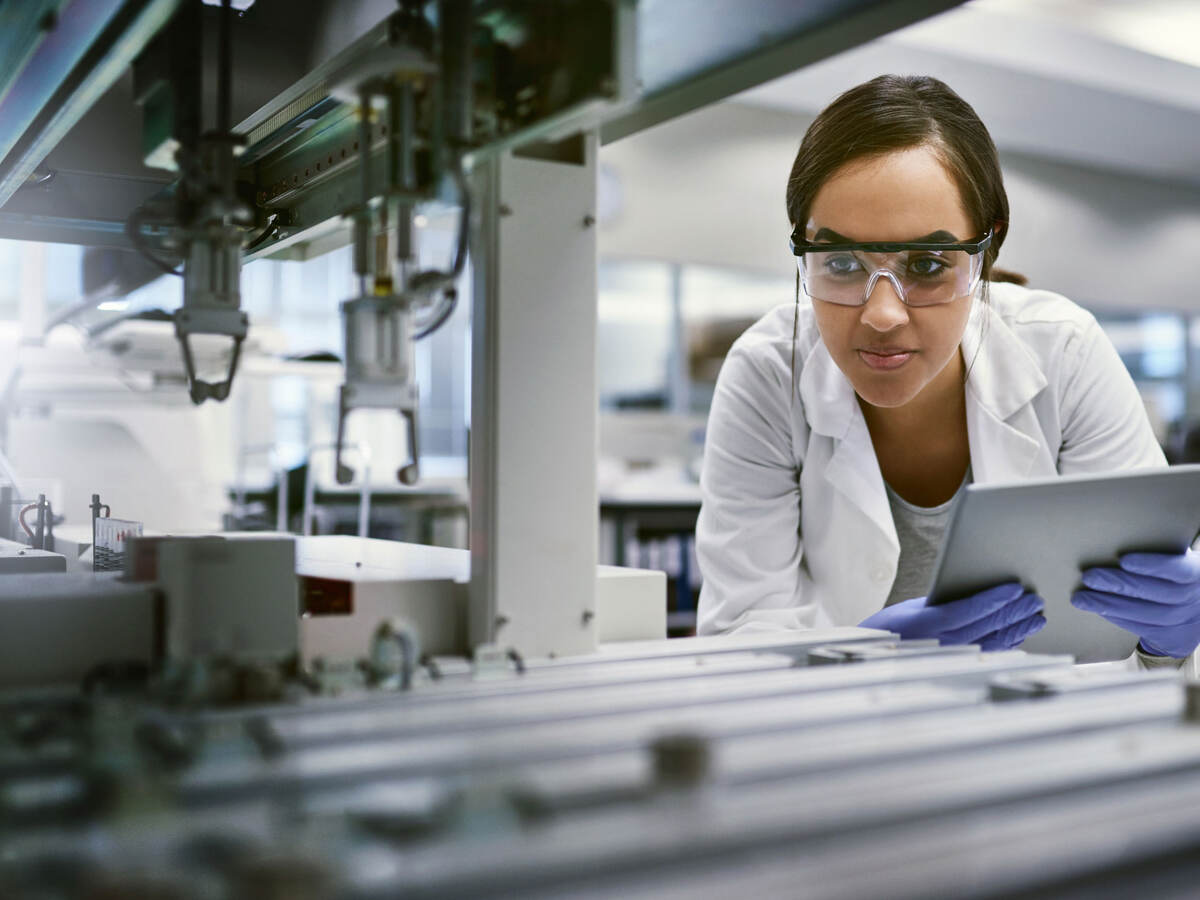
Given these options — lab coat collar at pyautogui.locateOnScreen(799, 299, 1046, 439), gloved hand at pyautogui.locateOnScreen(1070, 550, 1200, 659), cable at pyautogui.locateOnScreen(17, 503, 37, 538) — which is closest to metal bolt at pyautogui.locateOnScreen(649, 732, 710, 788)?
gloved hand at pyautogui.locateOnScreen(1070, 550, 1200, 659)

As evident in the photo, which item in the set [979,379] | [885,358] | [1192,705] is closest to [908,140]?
[885,358]

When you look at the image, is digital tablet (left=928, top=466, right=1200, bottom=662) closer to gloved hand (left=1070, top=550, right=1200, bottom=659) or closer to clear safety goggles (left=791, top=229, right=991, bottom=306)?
gloved hand (left=1070, top=550, right=1200, bottom=659)

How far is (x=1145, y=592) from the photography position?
1.23 m

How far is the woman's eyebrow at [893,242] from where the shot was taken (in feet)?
4.49

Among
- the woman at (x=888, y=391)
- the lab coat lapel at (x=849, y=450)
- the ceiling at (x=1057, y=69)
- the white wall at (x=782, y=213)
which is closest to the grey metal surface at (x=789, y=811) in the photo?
the woman at (x=888, y=391)

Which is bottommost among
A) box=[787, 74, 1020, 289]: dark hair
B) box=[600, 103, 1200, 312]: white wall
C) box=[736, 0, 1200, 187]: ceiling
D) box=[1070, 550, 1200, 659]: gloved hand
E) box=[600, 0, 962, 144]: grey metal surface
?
box=[1070, 550, 1200, 659]: gloved hand

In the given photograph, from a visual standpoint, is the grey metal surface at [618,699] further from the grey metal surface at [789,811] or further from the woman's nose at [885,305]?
the woman's nose at [885,305]

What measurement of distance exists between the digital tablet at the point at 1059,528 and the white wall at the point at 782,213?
381 cm

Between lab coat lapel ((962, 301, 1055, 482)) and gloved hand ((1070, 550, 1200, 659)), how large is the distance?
13.1 inches

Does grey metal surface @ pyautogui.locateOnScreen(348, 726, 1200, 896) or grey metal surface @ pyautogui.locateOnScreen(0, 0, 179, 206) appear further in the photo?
grey metal surface @ pyautogui.locateOnScreen(0, 0, 179, 206)

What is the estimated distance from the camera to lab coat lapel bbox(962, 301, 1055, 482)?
1.64 m

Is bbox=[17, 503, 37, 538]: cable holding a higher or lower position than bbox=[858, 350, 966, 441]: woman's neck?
lower

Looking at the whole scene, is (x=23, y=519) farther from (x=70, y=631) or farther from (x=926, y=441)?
(x=926, y=441)

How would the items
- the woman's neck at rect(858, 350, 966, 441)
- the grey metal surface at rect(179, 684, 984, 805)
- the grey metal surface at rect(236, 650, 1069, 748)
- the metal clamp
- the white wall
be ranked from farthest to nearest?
1. the white wall
2. the woman's neck at rect(858, 350, 966, 441)
3. the metal clamp
4. the grey metal surface at rect(236, 650, 1069, 748)
5. the grey metal surface at rect(179, 684, 984, 805)
